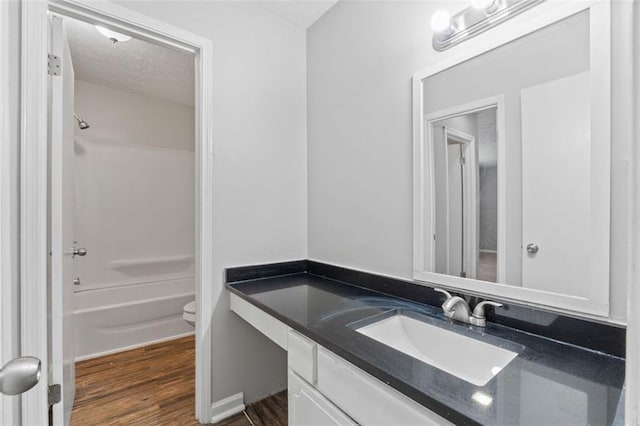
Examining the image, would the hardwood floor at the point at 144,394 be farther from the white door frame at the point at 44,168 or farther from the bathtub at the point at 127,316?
the white door frame at the point at 44,168

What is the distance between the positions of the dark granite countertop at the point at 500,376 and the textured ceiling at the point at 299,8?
1749 millimetres

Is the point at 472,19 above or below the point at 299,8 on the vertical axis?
below

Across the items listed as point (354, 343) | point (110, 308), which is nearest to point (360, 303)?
point (354, 343)

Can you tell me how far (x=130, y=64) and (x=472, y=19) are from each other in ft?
8.35

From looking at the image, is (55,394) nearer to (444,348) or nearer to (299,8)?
(444,348)

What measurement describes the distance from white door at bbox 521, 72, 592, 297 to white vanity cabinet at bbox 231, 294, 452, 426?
624 mm

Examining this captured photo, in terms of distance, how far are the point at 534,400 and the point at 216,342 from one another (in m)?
1.49

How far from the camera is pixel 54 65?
1.31m

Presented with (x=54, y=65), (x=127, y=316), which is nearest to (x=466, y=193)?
→ (x=54, y=65)

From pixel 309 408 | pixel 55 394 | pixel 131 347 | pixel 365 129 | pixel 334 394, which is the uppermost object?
pixel 365 129

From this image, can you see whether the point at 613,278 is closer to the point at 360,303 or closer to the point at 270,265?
the point at 360,303

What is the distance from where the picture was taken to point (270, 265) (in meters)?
1.83

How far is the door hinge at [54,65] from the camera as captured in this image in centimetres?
130

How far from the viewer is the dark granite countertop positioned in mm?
618
